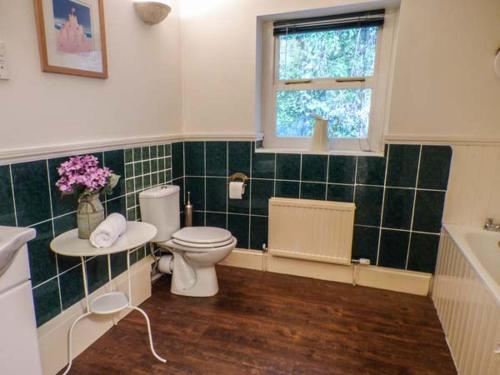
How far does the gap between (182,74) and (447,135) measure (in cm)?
198

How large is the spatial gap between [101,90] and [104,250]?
0.91 m

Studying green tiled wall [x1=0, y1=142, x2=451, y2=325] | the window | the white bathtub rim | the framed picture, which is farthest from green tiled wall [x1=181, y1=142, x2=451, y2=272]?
the framed picture

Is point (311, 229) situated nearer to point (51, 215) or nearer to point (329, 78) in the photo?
point (329, 78)

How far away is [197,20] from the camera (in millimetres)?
2504

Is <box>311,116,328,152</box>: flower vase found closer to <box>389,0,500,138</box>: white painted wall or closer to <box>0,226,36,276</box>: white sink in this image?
<box>389,0,500,138</box>: white painted wall

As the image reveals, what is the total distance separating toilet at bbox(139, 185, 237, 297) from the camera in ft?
7.14

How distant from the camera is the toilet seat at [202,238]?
216 cm

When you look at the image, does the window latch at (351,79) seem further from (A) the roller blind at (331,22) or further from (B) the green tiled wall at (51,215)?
(B) the green tiled wall at (51,215)

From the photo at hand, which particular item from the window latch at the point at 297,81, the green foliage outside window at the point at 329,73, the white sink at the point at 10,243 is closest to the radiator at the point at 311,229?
the green foliage outside window at the point at 329,73

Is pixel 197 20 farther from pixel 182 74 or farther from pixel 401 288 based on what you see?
pixel 401 288

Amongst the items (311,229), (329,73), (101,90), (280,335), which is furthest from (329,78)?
(280,335)

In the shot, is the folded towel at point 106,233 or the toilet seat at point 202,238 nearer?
the folded towel at point 106,233

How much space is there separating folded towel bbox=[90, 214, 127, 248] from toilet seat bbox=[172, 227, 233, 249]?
2.05 feet

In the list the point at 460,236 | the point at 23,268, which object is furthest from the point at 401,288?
the point at 23,268
